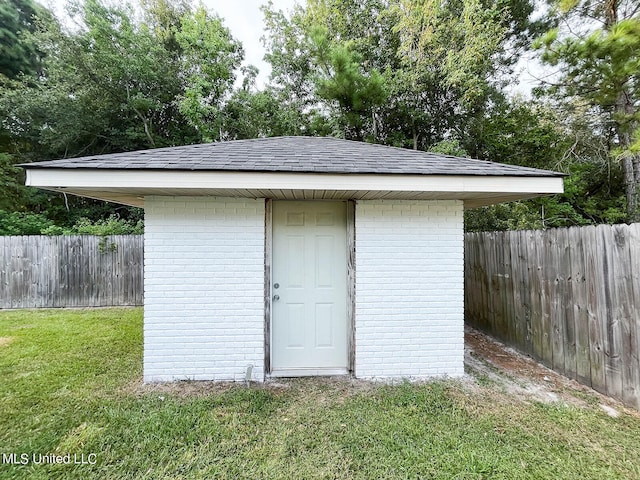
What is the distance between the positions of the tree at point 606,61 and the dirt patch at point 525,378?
3599 millimetres

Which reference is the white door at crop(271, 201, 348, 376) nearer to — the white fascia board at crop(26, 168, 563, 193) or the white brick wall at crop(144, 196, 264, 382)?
the white brick wall at crop(144, 196, 264, 382)

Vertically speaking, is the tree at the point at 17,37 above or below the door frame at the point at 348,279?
above

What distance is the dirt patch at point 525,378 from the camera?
3068 millimetres

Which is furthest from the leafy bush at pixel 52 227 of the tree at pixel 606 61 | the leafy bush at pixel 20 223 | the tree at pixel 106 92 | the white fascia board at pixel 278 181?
the tree at pixel 606 61

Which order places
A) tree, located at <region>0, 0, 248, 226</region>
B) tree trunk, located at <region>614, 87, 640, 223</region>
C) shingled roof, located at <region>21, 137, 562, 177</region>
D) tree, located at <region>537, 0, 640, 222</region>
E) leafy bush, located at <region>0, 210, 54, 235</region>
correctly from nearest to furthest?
shingled roof, located at <region>21, 137, 562, 177</region> → tree, located at <region>537, 0, 640, 222</region> → tree trunk, located at <region>614, 87, 640, 223</region> → leafy bush, located at <region>0, 210, 54, 235</region> → tree, located at <region>0, 0, 248, 226</region>

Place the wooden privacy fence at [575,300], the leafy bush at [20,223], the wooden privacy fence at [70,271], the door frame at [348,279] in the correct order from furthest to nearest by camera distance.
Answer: the leafy bush at [20,223] < the wooden privacy fence at [70,271] < the door frame at [348,279] < the wooden privacy fence at [575,300]

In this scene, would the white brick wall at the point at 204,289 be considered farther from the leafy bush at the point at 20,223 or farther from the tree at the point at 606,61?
the leafy bush at the point at 20,223

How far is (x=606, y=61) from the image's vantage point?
5.92 meters

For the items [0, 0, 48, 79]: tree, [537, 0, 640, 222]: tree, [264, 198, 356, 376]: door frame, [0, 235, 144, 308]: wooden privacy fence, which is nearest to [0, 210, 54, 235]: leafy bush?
[0, 235, 144, 308]: wooden privacy fence

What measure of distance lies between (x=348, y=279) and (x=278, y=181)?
5.00ft

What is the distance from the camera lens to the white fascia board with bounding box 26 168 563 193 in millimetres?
2939

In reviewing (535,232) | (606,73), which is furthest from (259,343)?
(606,73)

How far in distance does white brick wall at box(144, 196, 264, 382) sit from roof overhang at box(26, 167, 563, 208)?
0.34 metres

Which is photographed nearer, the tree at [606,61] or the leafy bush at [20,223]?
the tree at [606,61]
